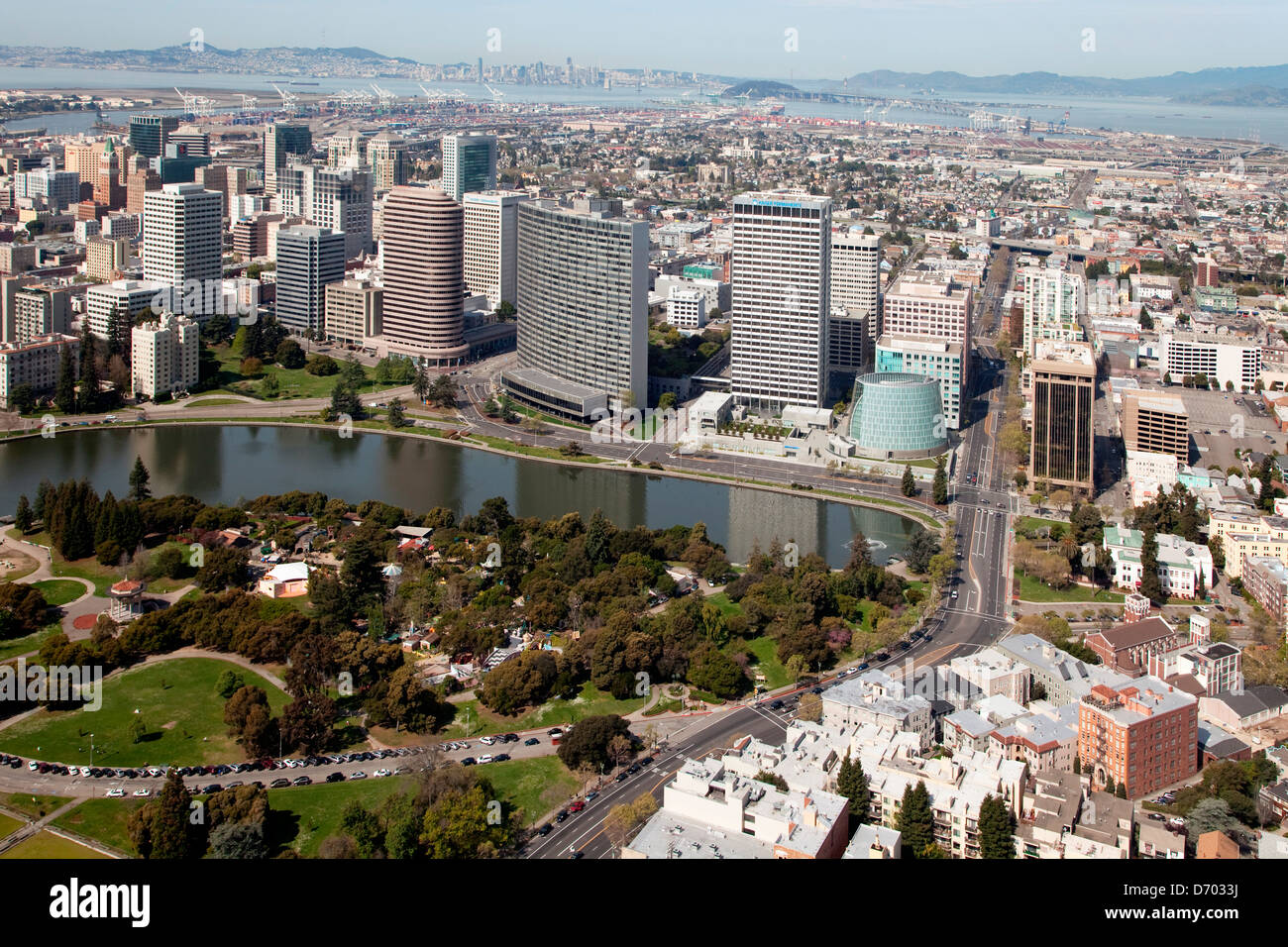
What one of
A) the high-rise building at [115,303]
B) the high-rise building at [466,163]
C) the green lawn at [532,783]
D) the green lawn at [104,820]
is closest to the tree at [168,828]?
the green lawn at [104,820]

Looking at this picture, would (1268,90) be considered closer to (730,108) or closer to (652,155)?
(730,108)

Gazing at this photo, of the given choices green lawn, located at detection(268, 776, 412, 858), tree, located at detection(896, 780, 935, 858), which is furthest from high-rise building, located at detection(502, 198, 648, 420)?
tree, located at detection(896, 780, 935, 858)

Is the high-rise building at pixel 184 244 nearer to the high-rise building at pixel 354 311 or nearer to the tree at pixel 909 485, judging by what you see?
the high-rise building at pixel 354 311

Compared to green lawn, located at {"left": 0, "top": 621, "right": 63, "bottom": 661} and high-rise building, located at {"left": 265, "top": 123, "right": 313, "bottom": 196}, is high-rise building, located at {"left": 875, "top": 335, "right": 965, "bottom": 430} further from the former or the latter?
high-rise building, located at {"left": 265, "top": 123, "right": 313, "bottom": 196}

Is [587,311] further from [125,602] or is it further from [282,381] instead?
[125,602]

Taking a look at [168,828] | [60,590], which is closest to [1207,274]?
[60,590]
